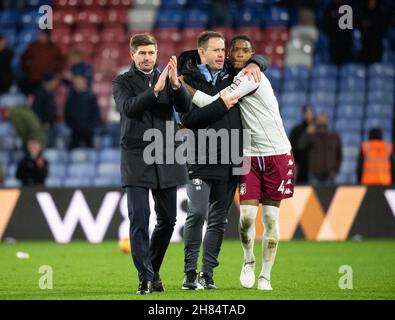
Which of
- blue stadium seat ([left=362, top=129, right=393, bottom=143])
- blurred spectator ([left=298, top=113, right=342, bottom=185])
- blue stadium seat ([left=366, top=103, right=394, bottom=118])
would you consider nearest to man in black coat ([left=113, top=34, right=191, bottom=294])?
blurred spectator ([left=298, top=113, right=342, bottom=185])

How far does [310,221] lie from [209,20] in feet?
21.7

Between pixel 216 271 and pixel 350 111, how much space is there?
8.50 meters

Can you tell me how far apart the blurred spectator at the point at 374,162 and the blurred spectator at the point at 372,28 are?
2.65 meters

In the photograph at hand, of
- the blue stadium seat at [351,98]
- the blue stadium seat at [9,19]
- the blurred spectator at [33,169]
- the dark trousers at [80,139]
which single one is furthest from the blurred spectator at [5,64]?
the blue stadium seat at [351,98]

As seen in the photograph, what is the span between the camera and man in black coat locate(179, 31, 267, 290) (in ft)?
28.4

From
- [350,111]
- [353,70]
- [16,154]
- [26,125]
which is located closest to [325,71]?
[353,70]

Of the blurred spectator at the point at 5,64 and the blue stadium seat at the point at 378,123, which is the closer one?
the blue stadium seat at the point at 378,123

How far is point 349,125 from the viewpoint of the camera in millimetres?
18172

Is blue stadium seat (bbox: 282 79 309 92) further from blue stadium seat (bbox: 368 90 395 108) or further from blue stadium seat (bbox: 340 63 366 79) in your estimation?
blue stadium seat (bbox: 368 90 395 108)

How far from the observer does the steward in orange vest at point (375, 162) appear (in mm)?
15844

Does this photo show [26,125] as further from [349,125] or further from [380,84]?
[380,84]

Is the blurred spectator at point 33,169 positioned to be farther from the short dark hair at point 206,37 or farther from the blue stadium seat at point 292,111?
the short dark hair at point 206,37

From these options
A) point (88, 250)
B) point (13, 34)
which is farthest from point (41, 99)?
point (88, 250)

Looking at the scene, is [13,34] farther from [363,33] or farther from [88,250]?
[88,250]
